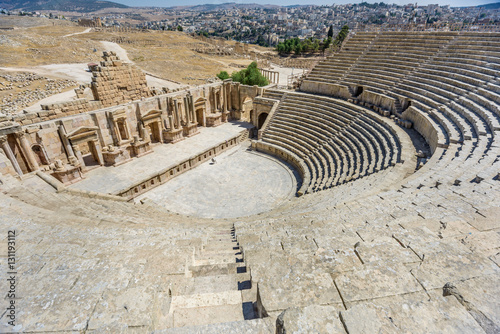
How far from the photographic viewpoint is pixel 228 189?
16297 mm

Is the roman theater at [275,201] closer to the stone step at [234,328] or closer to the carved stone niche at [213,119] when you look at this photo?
the stone step at [234,328]

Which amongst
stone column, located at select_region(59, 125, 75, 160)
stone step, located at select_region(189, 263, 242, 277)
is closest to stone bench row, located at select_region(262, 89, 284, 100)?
stone column, located at select_region(59, 125, 75, 160)

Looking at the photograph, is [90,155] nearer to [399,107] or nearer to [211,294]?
[211,294]

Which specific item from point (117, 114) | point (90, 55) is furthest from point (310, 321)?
point (90, 55)

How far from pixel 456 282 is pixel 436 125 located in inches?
541

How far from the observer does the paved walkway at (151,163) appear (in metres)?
15.3

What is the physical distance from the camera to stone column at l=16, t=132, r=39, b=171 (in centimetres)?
1382

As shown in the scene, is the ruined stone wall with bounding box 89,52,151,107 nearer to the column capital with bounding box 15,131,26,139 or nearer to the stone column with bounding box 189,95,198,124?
the stone column with bounding box 189,95,198,124

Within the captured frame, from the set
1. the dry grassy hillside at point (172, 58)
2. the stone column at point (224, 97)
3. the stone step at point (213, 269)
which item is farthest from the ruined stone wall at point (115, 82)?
the dry grassy hillside at point (172, 58)

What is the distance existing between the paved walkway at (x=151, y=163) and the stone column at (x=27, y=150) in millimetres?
2341

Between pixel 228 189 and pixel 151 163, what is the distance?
6.29 metres

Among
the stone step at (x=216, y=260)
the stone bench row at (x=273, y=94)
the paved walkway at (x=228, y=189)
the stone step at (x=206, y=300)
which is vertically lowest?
the paved walkway at (x=228, y=189)

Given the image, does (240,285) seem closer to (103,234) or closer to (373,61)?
(103,234)

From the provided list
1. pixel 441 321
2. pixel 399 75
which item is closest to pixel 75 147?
pixel 441 321
